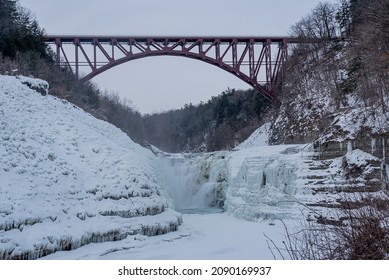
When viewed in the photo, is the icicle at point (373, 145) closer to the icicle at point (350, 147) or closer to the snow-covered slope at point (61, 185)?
the icicle at point (350, 147)

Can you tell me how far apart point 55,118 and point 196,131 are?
4062cm

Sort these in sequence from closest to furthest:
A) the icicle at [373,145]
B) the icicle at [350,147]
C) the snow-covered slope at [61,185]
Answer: the snow-covered slope at [61,185], the icicle at [373,145], the icicle at [350,147]

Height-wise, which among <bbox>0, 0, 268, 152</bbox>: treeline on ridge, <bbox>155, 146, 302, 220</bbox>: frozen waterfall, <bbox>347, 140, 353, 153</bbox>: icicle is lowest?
<bbox>155, 146, 302, 220</bbox>: frozen waterfall

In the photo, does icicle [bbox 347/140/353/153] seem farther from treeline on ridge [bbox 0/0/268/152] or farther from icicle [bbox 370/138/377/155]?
treeline on ridge [bbox 0/0/268/152]

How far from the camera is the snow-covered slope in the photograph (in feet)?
25.7

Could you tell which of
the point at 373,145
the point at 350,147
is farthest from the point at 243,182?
the point at 373,145

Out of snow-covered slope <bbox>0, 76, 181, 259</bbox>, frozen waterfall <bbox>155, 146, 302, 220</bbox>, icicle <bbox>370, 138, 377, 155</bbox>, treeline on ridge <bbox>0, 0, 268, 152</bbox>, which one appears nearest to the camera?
snow-covered slope <bbox>0, 76, 181, 259</bbox>

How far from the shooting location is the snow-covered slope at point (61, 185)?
25.7 ft

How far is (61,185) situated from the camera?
9.71m

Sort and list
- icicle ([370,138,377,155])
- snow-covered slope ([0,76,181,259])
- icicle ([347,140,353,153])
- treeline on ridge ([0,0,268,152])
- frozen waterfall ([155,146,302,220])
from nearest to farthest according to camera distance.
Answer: snow-covered slope ([0,76,181,259]) < icicle ([370,138,377,155]) < icicle ([347,140,353,153]) < frozen waterfall ([155,146,302,220]) < treeline on ridge ([0,0,268,152])

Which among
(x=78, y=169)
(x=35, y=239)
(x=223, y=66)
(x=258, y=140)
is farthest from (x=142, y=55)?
(x=35, y=239)

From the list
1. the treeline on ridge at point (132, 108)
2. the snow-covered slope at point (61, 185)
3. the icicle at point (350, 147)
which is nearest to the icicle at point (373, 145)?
the icicle at point (350, 147)

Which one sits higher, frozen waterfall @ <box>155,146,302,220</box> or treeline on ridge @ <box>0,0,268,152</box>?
treeline on ridge @ <box>0,0,268,152</box>

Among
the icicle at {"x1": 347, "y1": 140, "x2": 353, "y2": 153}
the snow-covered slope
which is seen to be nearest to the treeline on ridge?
the snow-covered slope
